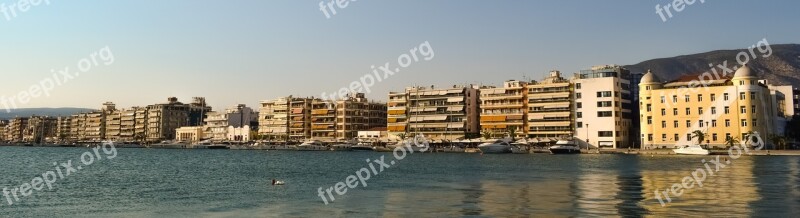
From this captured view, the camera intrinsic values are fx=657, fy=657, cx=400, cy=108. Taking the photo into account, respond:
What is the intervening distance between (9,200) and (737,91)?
345 feet

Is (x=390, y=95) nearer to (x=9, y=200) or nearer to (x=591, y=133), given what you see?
(x=591, y=133)

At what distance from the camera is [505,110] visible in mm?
136375

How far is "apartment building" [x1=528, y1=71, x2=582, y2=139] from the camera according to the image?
128 m

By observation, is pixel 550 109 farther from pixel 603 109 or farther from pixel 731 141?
pixel 731 141

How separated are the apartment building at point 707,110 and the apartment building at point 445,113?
124 feet

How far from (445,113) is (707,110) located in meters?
53.9

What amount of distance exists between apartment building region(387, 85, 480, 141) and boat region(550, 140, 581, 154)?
28.1 metres

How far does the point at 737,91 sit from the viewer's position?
10700 cm

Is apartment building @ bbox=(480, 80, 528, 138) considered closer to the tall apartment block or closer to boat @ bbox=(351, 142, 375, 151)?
boat @ bbox=(351, 142, 375, 151)

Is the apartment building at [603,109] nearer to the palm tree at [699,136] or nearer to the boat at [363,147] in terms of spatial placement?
the palm tree at [699,136]

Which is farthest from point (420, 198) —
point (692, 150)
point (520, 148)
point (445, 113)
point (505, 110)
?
point (445, 113)

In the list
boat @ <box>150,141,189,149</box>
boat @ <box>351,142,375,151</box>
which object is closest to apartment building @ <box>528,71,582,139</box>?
boat @ <box>351,142,375,151</box>

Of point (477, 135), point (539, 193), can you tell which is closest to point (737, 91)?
point (477, 135)

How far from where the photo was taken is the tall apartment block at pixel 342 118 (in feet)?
532
